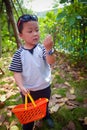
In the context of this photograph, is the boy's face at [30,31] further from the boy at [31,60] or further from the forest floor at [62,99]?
the forest floor at [62,99]

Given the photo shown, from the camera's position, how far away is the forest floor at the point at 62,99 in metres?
2.88

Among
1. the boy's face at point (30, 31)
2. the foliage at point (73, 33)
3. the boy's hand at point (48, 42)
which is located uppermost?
the boy's face at point (30, 31)

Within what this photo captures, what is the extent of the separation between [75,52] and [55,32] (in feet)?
4.24

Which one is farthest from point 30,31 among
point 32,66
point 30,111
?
point 30,111

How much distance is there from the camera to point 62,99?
11.2 feet

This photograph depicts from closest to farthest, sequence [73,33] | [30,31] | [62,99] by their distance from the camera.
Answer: [30,31]
[62,99]
[73,33]

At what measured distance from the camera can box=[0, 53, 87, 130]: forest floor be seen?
2.88 m

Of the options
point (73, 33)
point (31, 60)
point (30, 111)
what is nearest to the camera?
point (30, 111)

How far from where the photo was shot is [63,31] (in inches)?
232

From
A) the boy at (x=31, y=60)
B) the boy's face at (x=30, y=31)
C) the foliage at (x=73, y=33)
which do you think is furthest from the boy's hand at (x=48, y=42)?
the foliage at (x=73, y=33)

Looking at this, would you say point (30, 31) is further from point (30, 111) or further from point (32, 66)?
point (30, 111)

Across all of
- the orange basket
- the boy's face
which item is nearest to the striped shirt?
the boy's face

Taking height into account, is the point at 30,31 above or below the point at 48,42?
above

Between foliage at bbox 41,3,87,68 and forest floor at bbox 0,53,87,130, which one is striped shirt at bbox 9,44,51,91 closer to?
forest floor at bbox 0,53,87,130
